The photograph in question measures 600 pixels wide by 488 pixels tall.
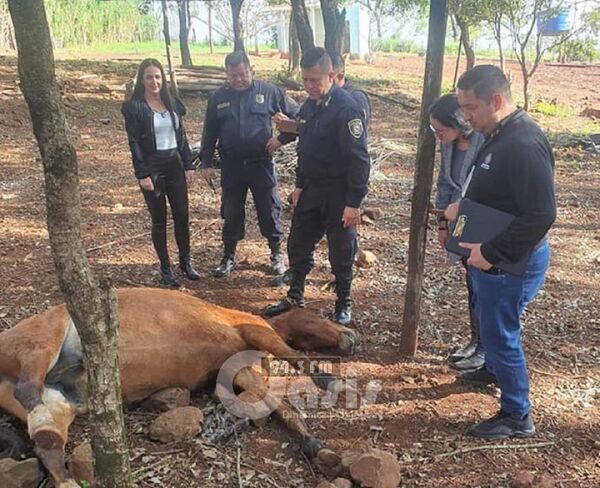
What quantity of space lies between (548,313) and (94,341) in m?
3.76

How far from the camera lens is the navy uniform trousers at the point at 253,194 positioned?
532cm

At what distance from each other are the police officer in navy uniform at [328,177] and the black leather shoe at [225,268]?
34.0 inches

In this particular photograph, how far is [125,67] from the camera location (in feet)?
55.8

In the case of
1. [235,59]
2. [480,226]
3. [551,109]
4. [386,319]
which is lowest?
[386,319]

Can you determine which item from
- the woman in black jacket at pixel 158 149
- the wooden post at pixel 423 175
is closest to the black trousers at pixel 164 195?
the woman in black jacket at pixel 158 149

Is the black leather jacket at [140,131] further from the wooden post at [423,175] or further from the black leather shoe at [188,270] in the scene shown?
the wooden post at [423,175]

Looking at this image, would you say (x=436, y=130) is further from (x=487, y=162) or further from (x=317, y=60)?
(x=317, y=60)

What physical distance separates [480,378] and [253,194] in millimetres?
2595

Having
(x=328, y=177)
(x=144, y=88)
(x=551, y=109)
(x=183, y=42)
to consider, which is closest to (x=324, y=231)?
(x=328, y=177)

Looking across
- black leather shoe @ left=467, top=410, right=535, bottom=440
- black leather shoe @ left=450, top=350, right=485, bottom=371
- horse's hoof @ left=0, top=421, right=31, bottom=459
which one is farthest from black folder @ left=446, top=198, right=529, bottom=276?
horse's hoof @ left=0, top=421, right=31, bottom=459

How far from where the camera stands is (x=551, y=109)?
14852 millimetres

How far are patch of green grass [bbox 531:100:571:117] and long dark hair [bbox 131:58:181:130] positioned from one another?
12032mm

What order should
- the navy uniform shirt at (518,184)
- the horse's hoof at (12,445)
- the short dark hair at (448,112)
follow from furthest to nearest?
1. the short dark hair at (448,112)
2. the horse's hoof at (12,445)
3. the navy uniform shirt at (518,184)

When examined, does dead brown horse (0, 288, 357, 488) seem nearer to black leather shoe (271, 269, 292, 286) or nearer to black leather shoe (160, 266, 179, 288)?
black leather shoe (271, 269, 292, 286)
